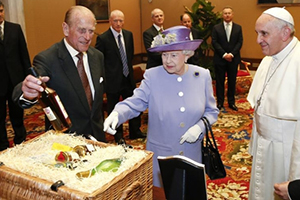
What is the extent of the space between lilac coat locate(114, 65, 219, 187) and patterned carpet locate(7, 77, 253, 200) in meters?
0.95

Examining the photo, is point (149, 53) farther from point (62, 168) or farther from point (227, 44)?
point (62, 168)

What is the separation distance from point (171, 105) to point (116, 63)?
2883 mm

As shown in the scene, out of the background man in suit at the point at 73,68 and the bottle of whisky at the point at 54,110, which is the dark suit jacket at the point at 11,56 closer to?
the background man in suit at the point at 73,68

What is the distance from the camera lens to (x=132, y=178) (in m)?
1.29

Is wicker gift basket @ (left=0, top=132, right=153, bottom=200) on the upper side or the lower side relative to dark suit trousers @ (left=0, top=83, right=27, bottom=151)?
upper

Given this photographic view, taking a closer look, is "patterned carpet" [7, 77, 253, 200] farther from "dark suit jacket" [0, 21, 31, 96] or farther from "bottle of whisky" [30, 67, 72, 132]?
"bottle of whisky" [30, 67, 72, 132]

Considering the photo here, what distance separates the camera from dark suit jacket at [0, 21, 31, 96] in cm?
430

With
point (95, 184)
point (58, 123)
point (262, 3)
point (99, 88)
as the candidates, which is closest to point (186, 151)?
point (99, 88)

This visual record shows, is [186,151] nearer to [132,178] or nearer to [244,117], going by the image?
[132,178]

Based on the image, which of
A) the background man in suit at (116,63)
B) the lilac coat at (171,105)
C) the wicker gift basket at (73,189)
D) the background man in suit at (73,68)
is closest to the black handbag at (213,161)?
the lilac coat at (171,105)

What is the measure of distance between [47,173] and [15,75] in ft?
11.5

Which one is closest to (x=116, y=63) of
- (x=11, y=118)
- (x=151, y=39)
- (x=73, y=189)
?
(x=151, y=39)

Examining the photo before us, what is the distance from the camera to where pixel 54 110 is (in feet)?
5.52

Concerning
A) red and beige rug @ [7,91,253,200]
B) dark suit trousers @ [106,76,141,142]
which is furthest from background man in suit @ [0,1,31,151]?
dark suit trousers @ [106,76,141,142]
